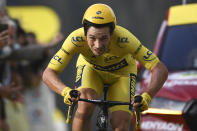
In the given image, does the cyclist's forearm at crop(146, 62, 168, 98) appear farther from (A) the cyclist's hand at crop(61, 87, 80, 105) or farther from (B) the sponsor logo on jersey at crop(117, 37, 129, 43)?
(A) the cyclist's hand at crop(61, 87, 80, 105)

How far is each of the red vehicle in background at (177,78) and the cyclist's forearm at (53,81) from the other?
1.65 meters

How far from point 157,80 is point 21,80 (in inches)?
166

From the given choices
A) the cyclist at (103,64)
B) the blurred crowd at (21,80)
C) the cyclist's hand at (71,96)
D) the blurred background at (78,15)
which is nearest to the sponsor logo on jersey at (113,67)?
the cyclist at (103,64)

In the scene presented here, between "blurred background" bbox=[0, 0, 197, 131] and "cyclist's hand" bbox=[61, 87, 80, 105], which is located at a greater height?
"cyclist's hand" bbox=[61, 87, 80, 105]

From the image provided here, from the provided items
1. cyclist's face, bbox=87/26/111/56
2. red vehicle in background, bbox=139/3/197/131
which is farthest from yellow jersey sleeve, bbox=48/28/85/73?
red vehicle in background, bbox=139/3/197/131

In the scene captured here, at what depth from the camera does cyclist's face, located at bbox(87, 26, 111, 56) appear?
205 inches

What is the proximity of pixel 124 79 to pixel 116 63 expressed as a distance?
0.66 feet

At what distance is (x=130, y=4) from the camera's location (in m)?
12.2

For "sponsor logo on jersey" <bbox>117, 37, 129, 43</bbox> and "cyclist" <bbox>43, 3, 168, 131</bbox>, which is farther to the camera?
"sponsor logo on jersey" <bbox>117, 37, 129, 43</bbox>

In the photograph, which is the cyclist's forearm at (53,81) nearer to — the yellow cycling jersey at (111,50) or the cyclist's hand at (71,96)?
the yellow cycling jersey at (111,50)

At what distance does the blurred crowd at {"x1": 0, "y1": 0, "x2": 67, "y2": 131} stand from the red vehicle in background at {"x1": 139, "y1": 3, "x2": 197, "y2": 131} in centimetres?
188

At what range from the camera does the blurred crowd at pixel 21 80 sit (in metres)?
7.45

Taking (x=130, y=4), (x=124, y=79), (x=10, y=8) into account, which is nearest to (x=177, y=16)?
(x=124, y=79)

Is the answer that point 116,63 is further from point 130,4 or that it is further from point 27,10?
point 27,10
